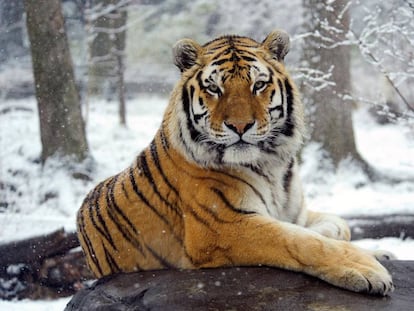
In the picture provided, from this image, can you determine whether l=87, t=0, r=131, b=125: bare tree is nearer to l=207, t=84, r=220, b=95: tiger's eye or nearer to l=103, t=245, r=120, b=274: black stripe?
l=103, t=245, r=120, b=274: black stripe

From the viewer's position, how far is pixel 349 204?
6.76m

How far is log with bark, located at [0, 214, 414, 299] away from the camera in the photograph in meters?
4.98

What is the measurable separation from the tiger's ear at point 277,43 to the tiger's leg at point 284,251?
2.47 ft

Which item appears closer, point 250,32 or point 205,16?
point 250,32

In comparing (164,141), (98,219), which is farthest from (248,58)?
(98,219)

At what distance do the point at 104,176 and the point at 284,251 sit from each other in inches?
232

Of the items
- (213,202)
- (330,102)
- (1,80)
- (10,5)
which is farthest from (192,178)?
(1,80)

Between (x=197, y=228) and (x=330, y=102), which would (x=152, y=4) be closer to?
(x=330, y=102)

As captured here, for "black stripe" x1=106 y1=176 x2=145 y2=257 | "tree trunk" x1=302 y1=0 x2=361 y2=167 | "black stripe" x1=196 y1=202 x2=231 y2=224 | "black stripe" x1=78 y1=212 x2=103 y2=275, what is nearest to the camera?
"black stripe" x1=196 y1=202 x2=231 y2=224

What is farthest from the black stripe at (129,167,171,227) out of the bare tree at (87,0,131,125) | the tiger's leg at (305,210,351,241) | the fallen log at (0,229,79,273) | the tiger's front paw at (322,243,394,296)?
the bare tree at (87,0,131,125)

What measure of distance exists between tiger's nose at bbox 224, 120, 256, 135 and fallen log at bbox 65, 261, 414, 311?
1.79 ft

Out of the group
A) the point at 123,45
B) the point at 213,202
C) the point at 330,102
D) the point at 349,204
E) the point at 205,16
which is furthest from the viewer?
the point at 205,16

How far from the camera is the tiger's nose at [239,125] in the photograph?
8.02 feet

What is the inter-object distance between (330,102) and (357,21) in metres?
5.69
